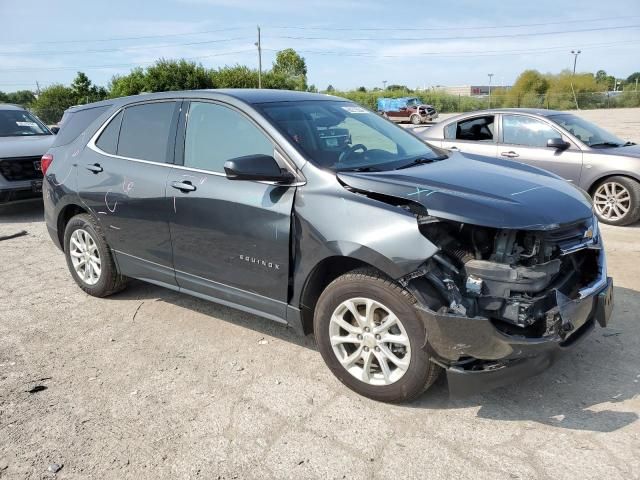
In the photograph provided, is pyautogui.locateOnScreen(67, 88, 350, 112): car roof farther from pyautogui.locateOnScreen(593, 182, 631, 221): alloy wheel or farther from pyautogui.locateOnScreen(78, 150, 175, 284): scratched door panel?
pyautogui.locateOnScreen(593, 182, 631, 221): alloy wheel

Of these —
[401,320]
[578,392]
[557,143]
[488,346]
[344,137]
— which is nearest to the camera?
[488,346]

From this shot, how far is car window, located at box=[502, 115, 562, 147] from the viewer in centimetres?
760

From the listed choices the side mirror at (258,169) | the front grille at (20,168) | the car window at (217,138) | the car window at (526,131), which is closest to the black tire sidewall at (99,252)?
the car window at (217,138)

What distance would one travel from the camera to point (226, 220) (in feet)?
11.8

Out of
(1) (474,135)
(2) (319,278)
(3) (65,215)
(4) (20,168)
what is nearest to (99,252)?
(3) (65,215)

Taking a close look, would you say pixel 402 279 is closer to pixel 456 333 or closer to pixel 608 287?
pixel 456 333

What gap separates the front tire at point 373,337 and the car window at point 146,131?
1910 millimetres

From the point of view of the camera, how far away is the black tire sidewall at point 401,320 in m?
2.90

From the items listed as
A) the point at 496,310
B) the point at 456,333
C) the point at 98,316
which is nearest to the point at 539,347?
the point at 496,310

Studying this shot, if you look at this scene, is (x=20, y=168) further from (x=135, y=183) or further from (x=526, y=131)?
(x=526, y=131)

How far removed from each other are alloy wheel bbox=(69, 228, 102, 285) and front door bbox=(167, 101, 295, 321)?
1.20m

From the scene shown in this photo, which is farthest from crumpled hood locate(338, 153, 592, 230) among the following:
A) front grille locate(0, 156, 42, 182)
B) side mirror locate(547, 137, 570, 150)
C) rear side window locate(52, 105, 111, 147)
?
front grille locate(0, 156, 42, 182)

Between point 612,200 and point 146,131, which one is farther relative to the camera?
point 612,200

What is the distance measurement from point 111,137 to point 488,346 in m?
3.58
